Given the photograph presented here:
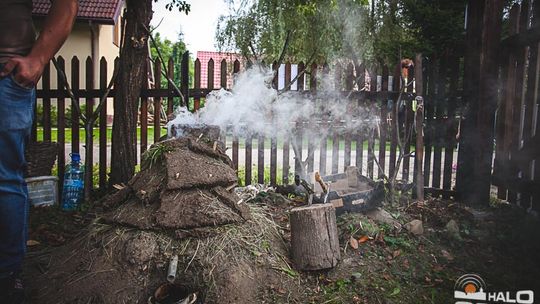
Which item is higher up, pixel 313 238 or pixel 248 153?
pixel 248 153

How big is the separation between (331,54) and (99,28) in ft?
32.4

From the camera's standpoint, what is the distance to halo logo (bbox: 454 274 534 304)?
2758 mm

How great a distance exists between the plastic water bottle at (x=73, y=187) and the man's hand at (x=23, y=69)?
9.19 feet

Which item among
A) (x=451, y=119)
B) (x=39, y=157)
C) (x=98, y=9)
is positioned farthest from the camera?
(x=98, y=9)

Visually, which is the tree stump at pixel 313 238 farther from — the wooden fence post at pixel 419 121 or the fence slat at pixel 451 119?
the fence slat at pixel 451 119

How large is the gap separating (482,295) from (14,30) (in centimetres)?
353

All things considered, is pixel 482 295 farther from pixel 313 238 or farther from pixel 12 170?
pixel 12 170

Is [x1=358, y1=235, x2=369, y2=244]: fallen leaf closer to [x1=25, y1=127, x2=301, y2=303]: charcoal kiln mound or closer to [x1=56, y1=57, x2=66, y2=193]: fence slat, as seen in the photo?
[x1=25, y1=127, x2=301, y2=303]: charcoal kiln mound

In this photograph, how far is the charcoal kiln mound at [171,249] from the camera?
2645mm

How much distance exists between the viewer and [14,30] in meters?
2.24

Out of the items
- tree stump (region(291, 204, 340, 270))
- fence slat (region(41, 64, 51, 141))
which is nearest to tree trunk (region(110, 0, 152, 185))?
fence slat (region(41, 64, 51, 141))

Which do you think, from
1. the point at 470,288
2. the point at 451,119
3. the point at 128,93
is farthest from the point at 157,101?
the point at 470,288

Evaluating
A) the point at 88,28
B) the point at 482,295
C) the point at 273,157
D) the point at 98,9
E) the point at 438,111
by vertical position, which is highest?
the point at 98,9

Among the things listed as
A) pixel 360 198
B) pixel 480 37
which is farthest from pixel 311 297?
pixel 480 37
